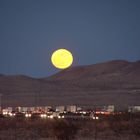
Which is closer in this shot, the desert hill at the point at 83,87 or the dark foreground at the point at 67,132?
the dark foreground at the point at 67,132

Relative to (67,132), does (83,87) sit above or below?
above

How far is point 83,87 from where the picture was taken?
144500 millimetres

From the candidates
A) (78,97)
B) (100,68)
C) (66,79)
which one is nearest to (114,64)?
(100,68)

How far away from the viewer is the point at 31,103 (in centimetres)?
12619

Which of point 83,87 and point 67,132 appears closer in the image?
point 67,132

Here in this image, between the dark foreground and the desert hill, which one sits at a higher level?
the desert hill

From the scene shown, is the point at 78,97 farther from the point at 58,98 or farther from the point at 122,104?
the point at 122,104

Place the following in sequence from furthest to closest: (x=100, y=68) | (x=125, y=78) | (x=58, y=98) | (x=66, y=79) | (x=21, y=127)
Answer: (x=100, y=68) < (x=66, y=79) < (x=125, y=78) < (x=58, y=98) < (x=21, y=127)

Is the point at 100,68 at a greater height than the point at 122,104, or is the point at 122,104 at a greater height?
the point at 100,68

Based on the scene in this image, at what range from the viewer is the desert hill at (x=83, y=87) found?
127 m

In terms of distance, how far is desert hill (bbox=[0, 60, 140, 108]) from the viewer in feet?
415

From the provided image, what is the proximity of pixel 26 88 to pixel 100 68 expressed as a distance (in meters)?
41.9

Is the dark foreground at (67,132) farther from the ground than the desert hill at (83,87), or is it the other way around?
the desert hill at (83,87)

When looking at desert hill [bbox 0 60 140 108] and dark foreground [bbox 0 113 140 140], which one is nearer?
dark foreground [bbox 0 113 140 140]
